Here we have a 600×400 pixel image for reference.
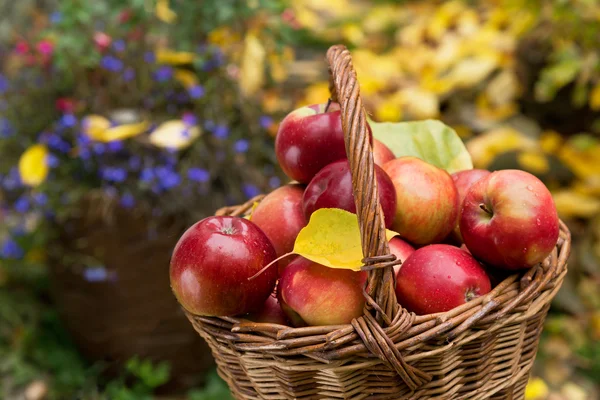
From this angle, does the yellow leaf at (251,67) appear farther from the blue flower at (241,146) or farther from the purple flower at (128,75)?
the purple flower at (128,75)

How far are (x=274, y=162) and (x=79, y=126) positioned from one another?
67cm

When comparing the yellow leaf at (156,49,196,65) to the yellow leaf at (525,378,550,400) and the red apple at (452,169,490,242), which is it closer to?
the red apple at (452,169,490,242)

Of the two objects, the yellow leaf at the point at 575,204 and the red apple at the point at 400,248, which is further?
the yellow leaf at the point at 575,204

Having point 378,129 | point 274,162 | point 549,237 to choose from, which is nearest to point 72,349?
point 274,162

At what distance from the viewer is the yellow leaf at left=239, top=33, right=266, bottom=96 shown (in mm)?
Result: 2125

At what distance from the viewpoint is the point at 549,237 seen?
0.89 meters

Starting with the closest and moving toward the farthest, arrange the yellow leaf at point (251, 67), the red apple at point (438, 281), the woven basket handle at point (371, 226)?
the woven basket handle at point (371, 226) → the red apple at point (438, 281) → the yellow leaf at point (251, 67)

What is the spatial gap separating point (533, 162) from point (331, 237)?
5.10 ft

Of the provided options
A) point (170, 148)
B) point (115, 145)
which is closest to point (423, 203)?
point (170, 148)

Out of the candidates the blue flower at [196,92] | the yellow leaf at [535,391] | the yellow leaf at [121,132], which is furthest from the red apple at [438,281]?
the blue flower at [196,92]

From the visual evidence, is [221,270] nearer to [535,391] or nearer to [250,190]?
[250,190]

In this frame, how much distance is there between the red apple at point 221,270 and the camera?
860mm

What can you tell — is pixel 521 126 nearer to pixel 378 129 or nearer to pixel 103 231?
pixel 378 129

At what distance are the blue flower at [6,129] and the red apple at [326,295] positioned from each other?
1.66 metres
